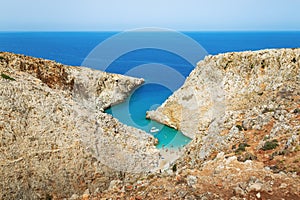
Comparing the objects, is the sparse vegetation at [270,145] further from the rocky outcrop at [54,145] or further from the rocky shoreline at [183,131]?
the rocky outcrop at [54,145]

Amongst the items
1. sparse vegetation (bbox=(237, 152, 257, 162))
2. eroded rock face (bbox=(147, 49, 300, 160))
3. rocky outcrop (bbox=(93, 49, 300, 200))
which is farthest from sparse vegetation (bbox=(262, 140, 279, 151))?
sparse vegetation (bbox=(237, 152, 257, 162))

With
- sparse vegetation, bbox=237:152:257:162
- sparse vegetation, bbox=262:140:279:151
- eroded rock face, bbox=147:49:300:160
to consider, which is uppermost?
eroded rock face, bbox=147:49:300:160

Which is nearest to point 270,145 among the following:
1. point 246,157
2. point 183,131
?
point 246,157

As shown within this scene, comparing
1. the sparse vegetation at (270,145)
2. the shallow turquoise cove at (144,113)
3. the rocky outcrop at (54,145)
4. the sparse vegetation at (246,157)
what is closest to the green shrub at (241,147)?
the sparse vegetation at (246,157)

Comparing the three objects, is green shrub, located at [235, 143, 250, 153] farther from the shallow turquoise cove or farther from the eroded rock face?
the shallow turquoise cove

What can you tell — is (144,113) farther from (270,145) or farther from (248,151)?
(270,145)

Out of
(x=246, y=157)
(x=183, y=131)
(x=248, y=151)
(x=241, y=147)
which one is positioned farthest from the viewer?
(x=183, y=131)
